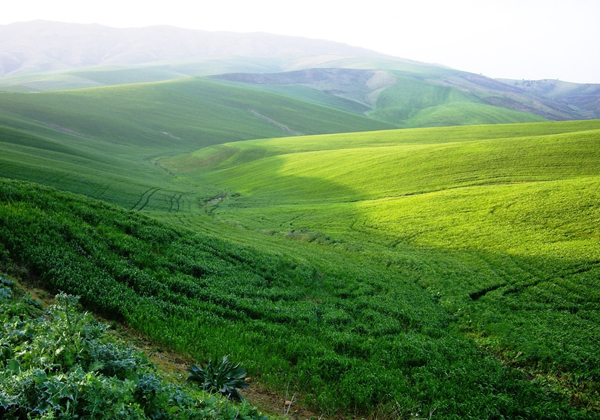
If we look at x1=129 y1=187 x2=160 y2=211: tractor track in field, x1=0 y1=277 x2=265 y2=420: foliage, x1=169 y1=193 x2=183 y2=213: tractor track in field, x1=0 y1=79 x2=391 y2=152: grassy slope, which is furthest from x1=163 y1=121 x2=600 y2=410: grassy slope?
x1=0 y1=79 x2=391 y2=152: grassy slope

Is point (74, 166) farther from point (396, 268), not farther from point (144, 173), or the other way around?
point (396, 268)

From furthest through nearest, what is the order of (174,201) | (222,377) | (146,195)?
(174,201) < (146,195) < (222,377)

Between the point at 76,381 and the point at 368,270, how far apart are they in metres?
22.9

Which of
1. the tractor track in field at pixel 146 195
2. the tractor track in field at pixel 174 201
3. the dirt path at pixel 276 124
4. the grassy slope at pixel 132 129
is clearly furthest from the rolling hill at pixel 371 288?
the dirt path at pixel 276 124

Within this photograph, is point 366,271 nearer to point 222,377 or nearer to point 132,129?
point 222,377

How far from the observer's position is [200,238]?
79.5ft

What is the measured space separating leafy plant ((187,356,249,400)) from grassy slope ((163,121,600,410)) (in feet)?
42.2

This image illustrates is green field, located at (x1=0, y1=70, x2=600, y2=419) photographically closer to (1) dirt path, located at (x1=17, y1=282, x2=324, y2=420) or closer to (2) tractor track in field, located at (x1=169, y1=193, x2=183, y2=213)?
(1) dirt path, located at (x1=17, y1=282, x2=324, y2=420)

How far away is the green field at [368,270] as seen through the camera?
13.0 metres

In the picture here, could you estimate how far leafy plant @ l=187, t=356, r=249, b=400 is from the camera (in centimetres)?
986

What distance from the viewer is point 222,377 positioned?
1029 centimetres

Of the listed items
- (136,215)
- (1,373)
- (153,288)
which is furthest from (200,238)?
(1,373)

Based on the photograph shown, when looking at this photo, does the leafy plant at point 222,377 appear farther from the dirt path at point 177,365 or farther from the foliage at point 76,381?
the foliage at point 76,381

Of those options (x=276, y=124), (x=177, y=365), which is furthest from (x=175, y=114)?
(x=177, y=365)
